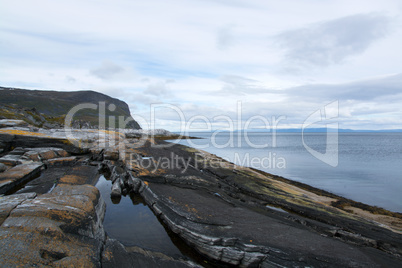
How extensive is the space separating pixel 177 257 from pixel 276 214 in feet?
30.1

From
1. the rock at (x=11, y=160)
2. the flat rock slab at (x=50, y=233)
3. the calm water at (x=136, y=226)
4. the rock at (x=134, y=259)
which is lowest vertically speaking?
the calm water at (x=136, y=226)

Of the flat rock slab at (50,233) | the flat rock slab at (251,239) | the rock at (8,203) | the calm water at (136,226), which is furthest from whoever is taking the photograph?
the calm water at (136,226)

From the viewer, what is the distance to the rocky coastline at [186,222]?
909 centimetres

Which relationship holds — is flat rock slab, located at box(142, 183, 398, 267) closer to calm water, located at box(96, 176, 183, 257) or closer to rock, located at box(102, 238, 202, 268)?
calm water, located at box(96, 176, 183, 257)

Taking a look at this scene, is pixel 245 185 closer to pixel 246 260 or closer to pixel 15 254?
pixel 246 260

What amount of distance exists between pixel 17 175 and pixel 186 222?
1688cm

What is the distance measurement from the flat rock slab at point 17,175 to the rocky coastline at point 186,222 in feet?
0.25

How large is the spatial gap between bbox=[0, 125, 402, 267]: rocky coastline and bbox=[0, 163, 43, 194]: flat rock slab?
8 cm

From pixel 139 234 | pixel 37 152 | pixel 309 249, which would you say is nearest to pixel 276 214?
pixel 309 249

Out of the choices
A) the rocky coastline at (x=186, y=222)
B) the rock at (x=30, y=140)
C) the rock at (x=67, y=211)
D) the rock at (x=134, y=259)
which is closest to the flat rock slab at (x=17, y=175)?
the rocky coastline at (x=186, y=222)

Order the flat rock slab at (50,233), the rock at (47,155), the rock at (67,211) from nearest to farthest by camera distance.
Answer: the flat rock slab at (50,233) < the rock at (67,211) < the rock at (47,155)

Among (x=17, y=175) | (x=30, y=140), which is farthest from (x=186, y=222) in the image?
(x=30, y=140)

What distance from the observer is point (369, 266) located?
1005cm

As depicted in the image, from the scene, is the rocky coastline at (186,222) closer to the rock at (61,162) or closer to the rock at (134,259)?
the rock at (134,259)
